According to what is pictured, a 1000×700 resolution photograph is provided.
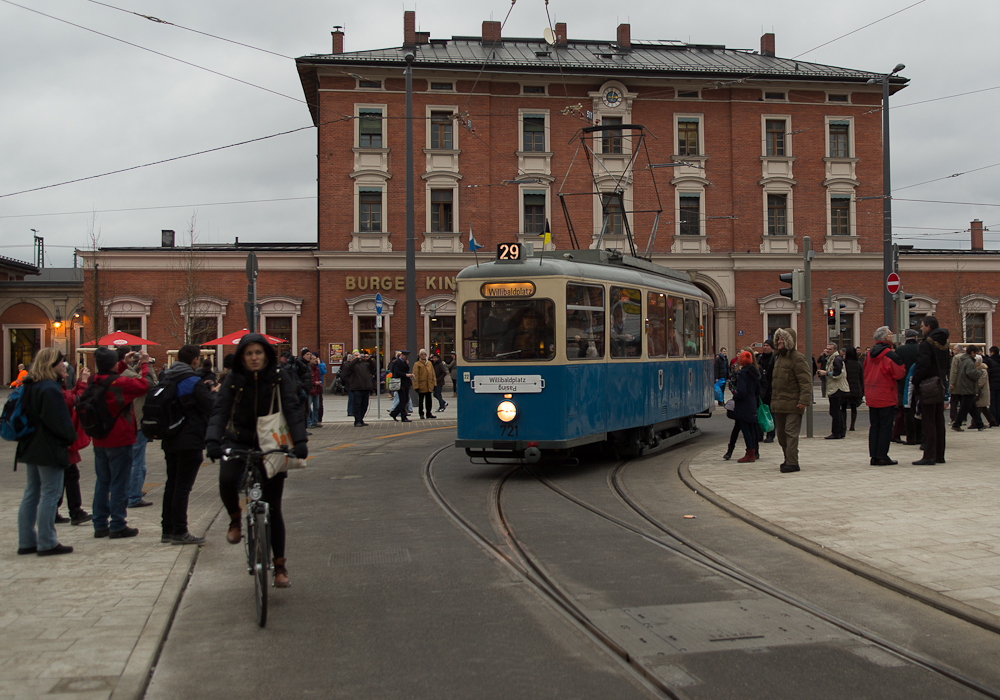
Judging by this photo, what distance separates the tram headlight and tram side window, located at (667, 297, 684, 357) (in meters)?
4.36

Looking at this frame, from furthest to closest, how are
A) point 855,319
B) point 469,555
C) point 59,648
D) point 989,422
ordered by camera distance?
point 855,319
point 989,422
point 469,555
point 59,648

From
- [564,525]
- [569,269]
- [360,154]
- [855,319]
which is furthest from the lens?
[855,319]

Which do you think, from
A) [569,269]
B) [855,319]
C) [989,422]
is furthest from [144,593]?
[855,319]

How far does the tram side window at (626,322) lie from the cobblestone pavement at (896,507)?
190 cm

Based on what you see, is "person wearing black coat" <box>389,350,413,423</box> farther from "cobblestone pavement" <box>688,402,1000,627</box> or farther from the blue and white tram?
the blue and white tram

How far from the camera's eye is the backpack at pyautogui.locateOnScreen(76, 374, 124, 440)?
7.82m

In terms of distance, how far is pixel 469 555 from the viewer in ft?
23.7

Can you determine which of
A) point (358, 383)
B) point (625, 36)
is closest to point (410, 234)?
point (358, 383)

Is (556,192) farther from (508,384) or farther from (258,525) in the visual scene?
(258,525)

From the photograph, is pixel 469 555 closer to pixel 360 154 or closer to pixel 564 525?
pixel 564 525

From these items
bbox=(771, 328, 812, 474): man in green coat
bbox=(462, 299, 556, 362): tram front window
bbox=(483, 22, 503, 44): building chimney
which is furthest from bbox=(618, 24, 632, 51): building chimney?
bbox=(462, 299, 556, 362): tram front window

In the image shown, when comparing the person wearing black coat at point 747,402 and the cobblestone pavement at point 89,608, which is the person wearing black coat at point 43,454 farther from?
the person wearing black coat at point 747,402

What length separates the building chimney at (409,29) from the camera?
40531 millimetres

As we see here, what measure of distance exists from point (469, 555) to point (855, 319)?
3592 cm
